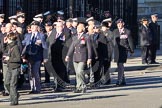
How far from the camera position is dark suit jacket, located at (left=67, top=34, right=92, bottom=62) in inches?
591

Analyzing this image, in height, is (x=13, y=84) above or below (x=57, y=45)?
below

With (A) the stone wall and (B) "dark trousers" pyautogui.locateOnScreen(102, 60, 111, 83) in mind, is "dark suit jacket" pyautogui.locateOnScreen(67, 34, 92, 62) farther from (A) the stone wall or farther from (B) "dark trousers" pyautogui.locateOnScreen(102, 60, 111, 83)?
(A) the stone wall

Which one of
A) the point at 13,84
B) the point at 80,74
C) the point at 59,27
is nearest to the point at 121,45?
the point at 59,27

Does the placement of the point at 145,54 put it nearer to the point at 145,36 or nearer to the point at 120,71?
the point at 145,36

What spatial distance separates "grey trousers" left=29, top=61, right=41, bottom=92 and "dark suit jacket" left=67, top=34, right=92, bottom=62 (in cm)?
100

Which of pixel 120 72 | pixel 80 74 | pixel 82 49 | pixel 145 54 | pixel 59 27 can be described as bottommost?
pixel 120 72

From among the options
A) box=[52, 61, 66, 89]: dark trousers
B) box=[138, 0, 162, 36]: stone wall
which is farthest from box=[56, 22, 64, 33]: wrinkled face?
box=[138, 0, 162, 36]: stone wall

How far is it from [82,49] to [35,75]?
1.40 metres

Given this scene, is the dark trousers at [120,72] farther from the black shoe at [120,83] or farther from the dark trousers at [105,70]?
the dark trousers at [105,70]

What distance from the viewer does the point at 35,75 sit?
1520 cm

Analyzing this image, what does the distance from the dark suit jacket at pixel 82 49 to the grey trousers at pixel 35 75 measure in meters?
1.00

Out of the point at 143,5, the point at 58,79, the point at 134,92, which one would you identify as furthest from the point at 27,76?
the point at 143,5

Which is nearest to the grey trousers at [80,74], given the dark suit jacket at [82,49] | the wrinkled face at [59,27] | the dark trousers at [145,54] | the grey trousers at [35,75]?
the dark suit jacket at [82,49]

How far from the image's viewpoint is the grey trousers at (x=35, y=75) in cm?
1521
